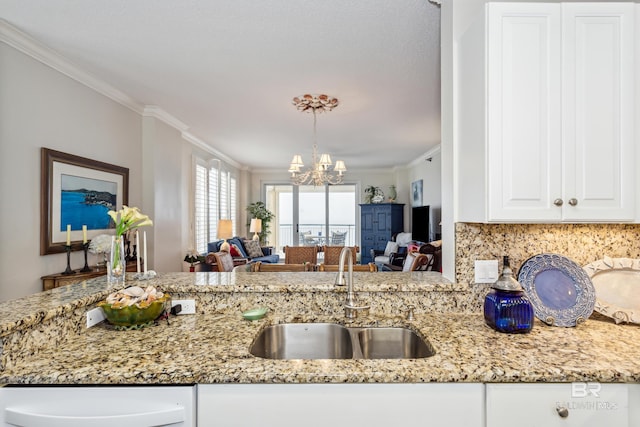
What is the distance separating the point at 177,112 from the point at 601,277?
14.6 ft

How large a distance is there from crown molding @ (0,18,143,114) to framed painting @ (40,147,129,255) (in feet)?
2.31

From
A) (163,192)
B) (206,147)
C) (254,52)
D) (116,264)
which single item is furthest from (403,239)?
(116,264)

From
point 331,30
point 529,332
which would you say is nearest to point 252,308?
point 529,332

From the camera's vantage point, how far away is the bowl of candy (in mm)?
1479

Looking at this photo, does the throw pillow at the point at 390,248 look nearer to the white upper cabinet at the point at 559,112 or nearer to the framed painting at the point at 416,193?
the framed painting at the point at 416,193

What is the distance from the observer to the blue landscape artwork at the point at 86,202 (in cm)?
314

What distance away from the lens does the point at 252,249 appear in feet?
25.1

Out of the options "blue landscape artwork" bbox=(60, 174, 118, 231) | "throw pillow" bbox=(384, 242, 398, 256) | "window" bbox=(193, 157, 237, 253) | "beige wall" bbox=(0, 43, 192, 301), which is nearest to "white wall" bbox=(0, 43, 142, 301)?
"beige wall" bbox=(0, 43, 192, 301)

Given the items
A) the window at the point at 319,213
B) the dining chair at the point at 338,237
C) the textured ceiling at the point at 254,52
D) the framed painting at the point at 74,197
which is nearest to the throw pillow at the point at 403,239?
the window at the point at 319,213

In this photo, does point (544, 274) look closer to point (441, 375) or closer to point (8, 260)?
point (441, 375)

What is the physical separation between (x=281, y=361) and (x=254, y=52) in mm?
2457

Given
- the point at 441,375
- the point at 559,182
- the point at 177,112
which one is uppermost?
the point at 177,112

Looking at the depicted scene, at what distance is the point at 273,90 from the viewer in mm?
3734

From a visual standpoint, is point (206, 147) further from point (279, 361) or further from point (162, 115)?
point (279, 361)
